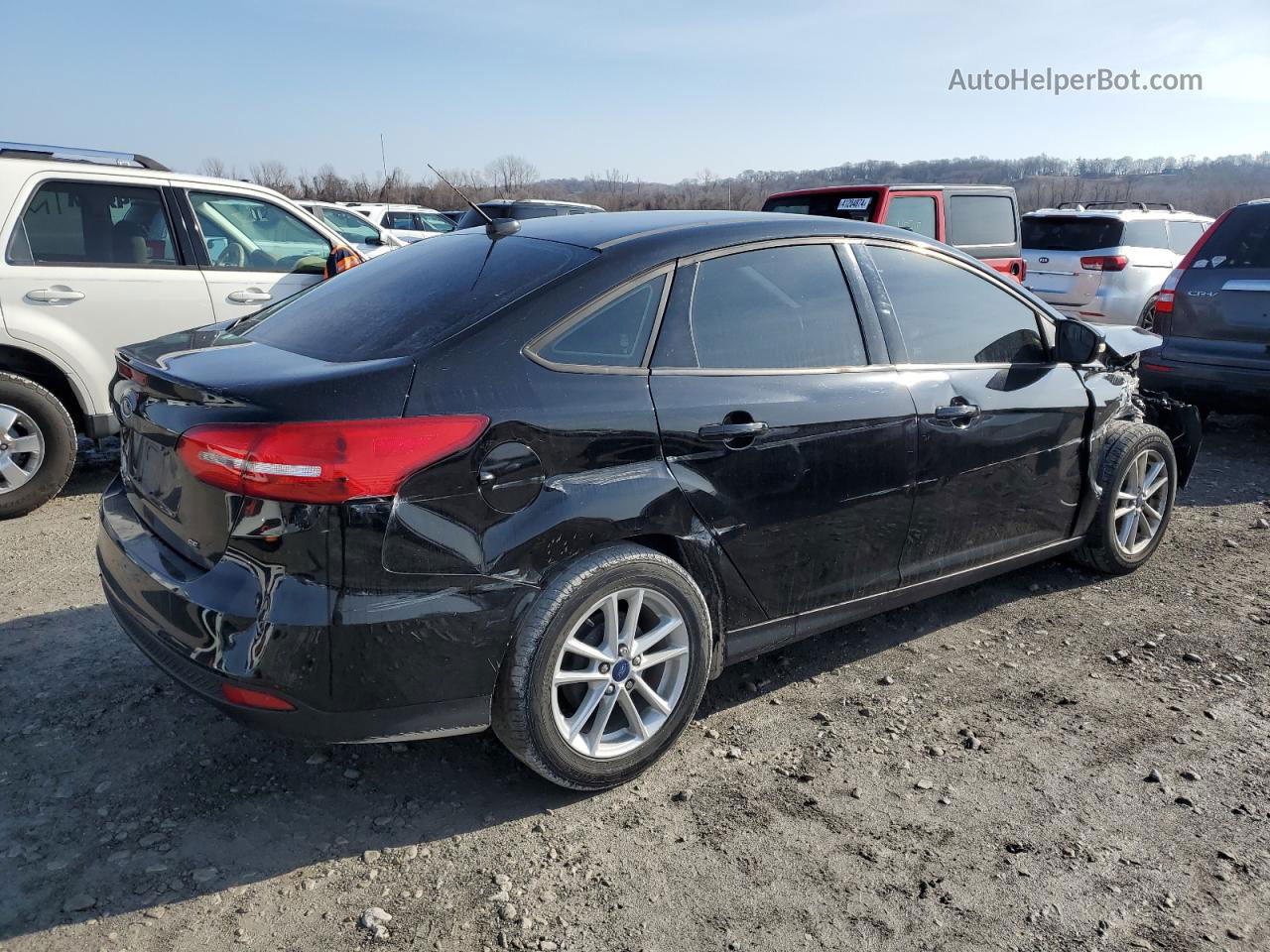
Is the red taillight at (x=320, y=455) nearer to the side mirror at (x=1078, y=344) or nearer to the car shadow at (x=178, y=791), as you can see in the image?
the car shadow at (x=178, y=791)

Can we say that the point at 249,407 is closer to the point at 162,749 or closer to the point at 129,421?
the point at 129,421

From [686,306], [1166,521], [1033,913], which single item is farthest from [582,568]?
[1166,521]

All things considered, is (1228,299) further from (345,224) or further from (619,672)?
(345,224)

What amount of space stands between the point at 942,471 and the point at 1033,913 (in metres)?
1.63

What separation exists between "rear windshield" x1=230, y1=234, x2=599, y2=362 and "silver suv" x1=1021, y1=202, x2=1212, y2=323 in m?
9.52

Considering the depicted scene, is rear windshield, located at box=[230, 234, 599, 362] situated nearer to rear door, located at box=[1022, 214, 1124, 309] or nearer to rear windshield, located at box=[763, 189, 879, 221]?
rear windshield, located at box=[763, 189, 879, 221]

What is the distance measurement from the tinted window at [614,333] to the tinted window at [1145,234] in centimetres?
999

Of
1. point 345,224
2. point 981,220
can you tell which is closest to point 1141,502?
point 981,220

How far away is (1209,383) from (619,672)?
19.2ft

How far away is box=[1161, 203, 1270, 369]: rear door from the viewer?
6.72 m

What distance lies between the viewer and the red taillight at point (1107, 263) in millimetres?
10945

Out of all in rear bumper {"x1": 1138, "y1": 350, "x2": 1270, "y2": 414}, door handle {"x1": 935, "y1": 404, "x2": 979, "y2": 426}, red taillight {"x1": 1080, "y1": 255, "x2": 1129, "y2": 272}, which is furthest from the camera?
red taillight {"x1": 1080, "y1": 255, "x2": 1129, "y2": 272}

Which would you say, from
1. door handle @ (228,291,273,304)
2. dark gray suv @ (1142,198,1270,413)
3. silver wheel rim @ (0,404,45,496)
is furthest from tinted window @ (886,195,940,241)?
silver wheel rim @ (0,404,45,496)

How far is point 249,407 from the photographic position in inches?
98.0
